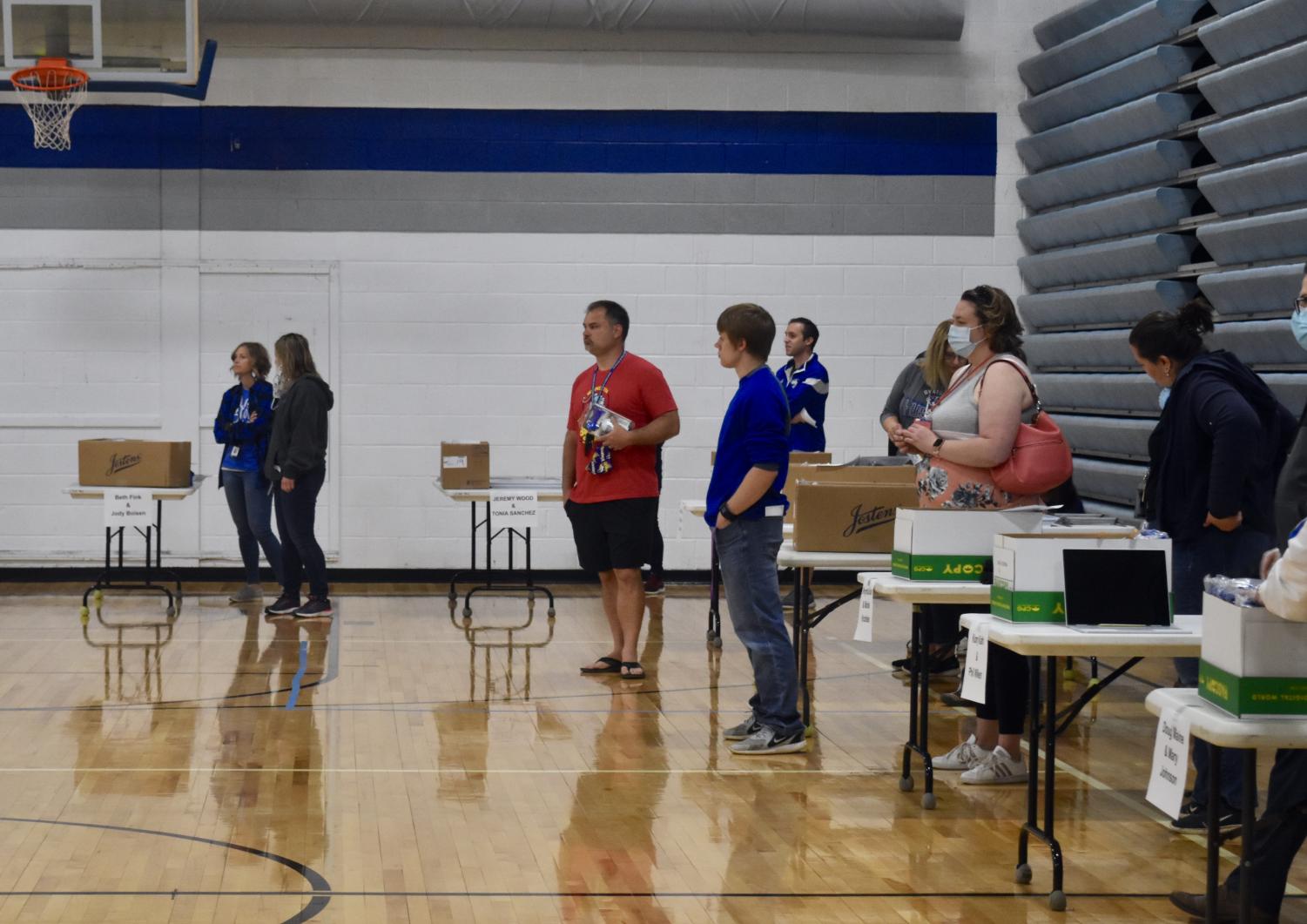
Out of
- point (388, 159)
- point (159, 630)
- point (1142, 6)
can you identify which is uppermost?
point (1142, 6)

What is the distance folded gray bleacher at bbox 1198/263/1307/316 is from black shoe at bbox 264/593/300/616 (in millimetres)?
4893


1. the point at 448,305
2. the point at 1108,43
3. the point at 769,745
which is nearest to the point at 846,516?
the point at 769,745

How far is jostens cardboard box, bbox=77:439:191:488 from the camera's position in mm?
7902

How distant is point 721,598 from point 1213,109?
383 cm

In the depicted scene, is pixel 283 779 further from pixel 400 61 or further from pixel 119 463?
pixel 400 61

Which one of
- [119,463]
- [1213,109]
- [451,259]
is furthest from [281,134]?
[1213,109]

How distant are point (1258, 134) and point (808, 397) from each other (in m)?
2.51

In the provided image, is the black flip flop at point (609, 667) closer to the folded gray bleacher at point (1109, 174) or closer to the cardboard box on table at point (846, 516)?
the cardboard box on table at point (846, 516)

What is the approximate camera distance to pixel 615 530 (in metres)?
5.88

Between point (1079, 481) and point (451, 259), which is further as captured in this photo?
point (451, 259)

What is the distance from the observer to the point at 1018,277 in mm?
9531

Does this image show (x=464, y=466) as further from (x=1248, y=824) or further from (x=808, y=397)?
(x=1248, y=824)

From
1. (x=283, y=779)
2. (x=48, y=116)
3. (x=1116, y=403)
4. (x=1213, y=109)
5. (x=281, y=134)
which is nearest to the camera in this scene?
(x=283, y=779)

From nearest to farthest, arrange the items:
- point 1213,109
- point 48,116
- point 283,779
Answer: point 283,779 → point 1213,109 → point 48,116
